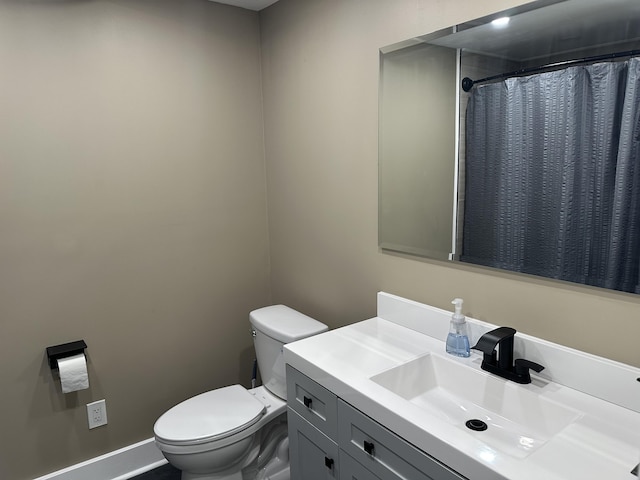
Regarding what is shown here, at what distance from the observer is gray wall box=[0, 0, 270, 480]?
203cm

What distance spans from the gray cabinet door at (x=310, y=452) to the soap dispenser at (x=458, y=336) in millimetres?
516

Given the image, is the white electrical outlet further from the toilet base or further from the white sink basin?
the white sink basin

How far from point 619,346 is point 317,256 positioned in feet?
4.52

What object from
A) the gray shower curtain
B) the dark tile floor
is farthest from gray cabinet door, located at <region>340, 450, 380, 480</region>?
the dark tile floor

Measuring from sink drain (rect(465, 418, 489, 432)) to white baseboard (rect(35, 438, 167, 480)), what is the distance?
5.83 ft

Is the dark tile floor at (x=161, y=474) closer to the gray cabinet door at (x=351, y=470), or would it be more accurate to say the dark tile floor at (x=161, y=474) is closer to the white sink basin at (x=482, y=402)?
the gray cabinet door at (x=351, y=470)

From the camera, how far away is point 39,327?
83.1 inches

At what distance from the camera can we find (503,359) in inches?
57.1

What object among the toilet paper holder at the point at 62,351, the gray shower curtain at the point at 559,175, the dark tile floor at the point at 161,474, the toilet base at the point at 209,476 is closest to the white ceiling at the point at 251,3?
the gray shower curtain at the point at 559,175

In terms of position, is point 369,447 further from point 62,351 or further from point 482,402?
point 62,351

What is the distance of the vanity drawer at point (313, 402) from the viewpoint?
1520 millimetres

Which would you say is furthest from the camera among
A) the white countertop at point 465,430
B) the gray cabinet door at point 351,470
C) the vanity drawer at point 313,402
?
the vanity drawer at point 313,402

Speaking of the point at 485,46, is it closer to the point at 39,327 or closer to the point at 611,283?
the point at 611,283

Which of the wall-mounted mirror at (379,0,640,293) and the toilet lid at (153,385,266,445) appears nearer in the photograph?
the wall-mounted mirror at (379,0,640,293)
